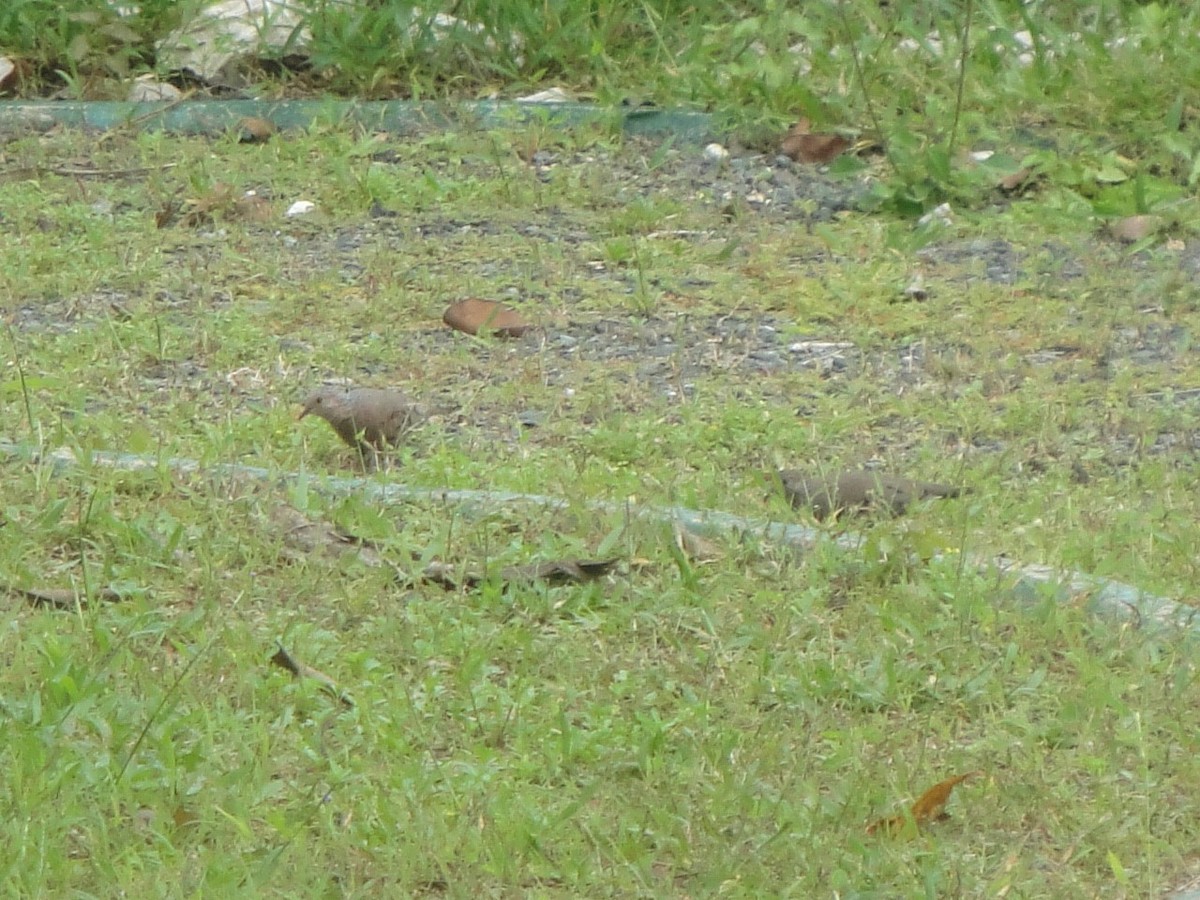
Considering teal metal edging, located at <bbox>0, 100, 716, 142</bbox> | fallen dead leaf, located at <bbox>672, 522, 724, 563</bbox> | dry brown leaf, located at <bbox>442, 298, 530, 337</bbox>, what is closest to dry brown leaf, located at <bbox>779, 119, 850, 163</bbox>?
teal metal edging, located at <bbox>0, 100, 716, 142</bbox>

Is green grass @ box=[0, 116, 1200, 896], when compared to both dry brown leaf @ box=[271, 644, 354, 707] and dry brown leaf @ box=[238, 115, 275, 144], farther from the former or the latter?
dry brown leaf @ box=[238, 115, 275, 144]

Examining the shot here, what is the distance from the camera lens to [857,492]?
3531 mm

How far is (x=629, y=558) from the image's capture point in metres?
3.30

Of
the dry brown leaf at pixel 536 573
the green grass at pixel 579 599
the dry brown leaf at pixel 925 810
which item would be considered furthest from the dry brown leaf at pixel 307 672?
the dry brown leaf at pixel 925 810

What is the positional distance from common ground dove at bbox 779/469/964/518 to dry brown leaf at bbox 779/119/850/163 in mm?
2256

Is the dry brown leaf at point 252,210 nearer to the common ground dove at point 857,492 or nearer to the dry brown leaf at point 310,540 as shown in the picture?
the dry brown leaf at point 310,540

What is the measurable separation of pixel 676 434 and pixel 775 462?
0.22 m

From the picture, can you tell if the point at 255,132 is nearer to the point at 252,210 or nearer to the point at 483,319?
the point at 252,210

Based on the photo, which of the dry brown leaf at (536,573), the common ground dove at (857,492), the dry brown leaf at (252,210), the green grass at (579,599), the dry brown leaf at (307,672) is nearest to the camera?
the green grass at (579,599)

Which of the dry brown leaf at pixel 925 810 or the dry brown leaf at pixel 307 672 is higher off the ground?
the dry brown leaf at pixel 925 810

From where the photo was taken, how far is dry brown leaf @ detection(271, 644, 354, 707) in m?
2.87

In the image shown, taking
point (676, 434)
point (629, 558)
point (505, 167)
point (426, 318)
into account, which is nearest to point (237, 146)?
point (505, 167)

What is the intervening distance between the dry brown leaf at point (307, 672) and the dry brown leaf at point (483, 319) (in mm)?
1676

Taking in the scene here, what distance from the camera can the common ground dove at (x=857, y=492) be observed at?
3.51 metres
